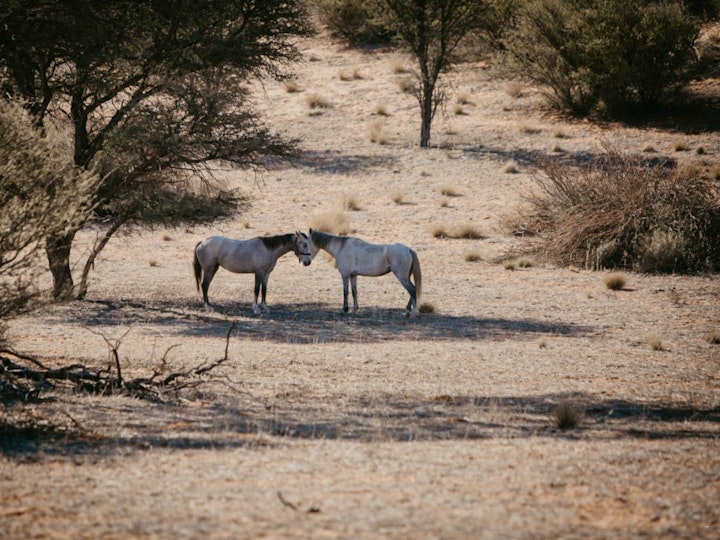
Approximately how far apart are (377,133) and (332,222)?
10.2 metres

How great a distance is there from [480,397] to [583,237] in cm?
1317

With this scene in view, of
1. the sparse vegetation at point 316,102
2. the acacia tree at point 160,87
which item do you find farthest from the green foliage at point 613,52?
the acacia tree at point 160,87

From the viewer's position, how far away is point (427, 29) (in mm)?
34844

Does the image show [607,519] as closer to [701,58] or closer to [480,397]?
[480,397]

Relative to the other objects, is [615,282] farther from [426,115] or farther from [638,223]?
[426,115]

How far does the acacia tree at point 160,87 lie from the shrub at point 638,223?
322 inches

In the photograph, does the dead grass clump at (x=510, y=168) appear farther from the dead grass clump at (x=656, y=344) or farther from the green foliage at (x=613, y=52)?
the dead grass clump at (x=656, y=344)

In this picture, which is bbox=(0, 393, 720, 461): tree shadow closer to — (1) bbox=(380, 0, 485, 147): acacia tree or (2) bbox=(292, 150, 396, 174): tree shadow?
(2) bbox=(292, 150, 396, 174): tree shadow

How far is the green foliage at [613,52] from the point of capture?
34875 mm

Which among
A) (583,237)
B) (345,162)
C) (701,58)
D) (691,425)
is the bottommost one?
(691,425)

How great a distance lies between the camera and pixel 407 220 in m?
27.9

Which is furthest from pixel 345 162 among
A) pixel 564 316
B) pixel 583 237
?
pixel 564 316

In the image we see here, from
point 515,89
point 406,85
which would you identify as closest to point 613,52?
point 515,89

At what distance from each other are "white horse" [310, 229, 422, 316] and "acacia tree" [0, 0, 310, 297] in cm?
276
